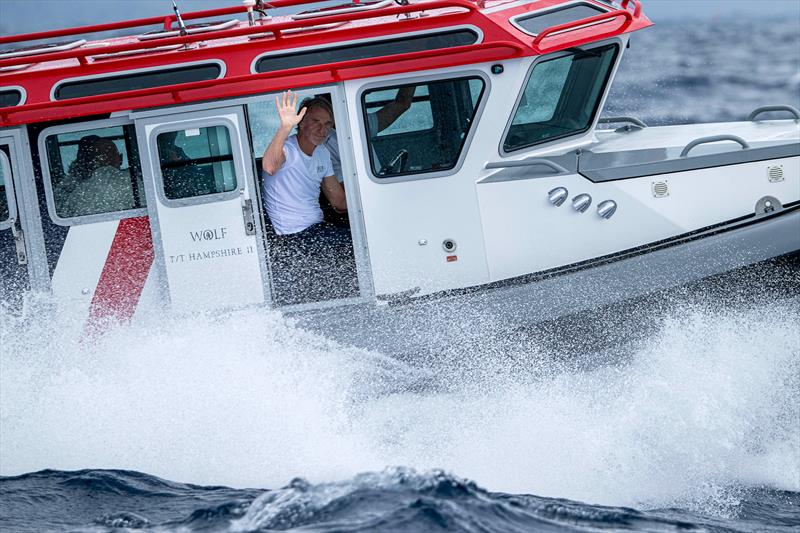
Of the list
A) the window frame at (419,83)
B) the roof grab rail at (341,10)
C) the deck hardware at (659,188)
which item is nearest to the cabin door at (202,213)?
the window frame at (419,83)

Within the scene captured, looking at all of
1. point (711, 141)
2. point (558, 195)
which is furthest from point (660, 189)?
point (558, 195)

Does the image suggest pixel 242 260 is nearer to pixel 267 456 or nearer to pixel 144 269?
pixel 144 269

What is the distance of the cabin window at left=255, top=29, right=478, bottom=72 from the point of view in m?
5.99

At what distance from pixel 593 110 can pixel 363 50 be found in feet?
4.99

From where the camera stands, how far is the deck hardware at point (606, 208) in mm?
5969

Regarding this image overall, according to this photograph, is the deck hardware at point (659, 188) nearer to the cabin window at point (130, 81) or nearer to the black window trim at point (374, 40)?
the black window trim at point (374, 40)

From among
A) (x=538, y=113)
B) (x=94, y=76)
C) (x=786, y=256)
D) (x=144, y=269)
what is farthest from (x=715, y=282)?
(x=94, y=76)

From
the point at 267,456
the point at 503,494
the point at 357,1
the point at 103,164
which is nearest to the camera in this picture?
the point at 503,494

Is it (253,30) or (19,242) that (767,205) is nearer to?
(253,30)

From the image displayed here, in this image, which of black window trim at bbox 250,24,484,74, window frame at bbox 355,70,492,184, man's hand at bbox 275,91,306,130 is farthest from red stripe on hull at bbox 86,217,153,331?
window frame at bbox 355,70,492,184

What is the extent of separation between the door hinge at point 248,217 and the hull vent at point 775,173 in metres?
2.98

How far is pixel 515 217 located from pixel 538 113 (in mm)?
711

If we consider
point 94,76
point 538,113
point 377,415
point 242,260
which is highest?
point 94,76

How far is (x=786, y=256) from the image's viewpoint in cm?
590
